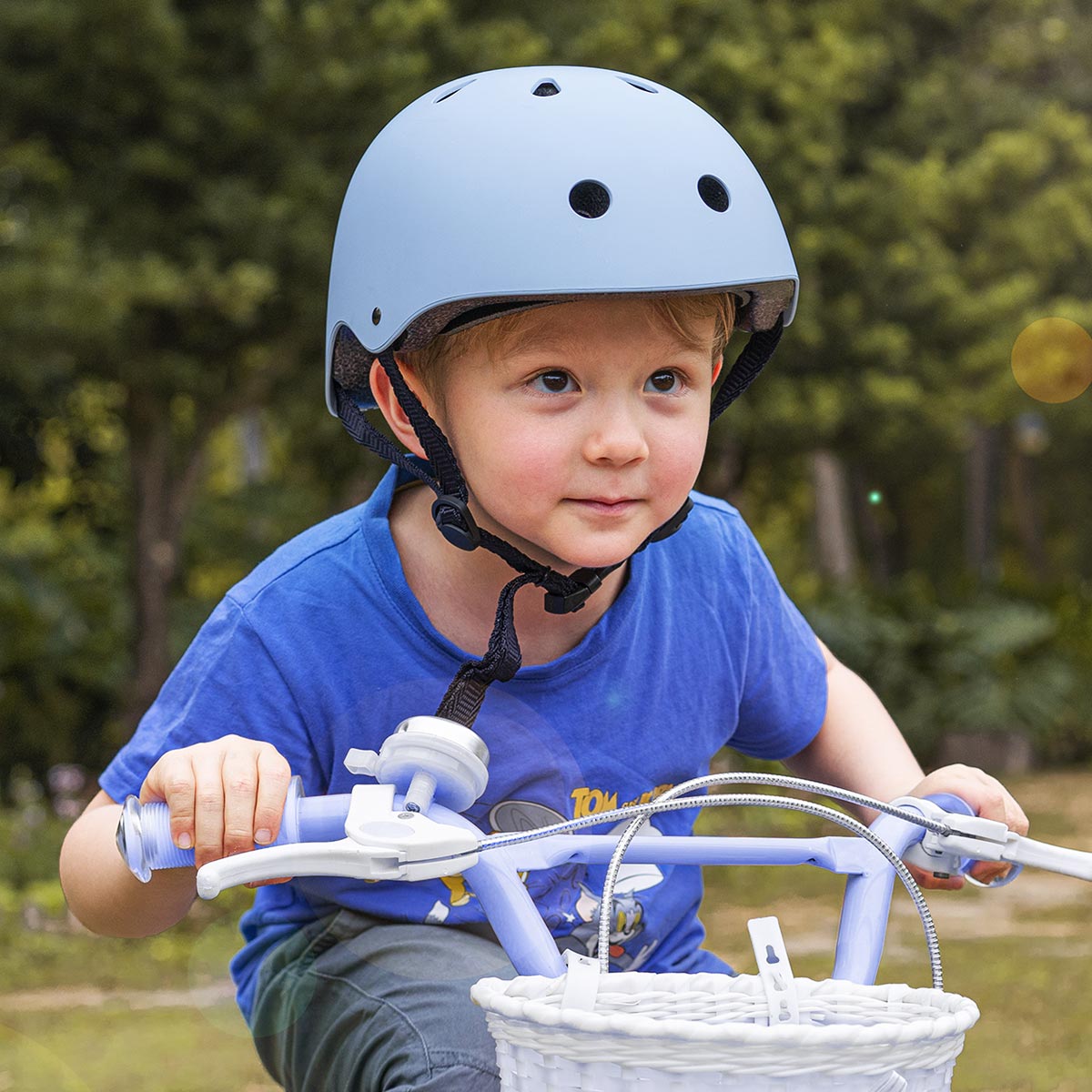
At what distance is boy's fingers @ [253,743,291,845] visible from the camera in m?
1.80

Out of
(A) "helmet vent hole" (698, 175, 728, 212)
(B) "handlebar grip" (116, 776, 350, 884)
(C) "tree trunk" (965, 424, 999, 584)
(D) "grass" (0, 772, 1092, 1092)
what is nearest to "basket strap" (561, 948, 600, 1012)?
(B) "handlebar grip" (116, 776, 350, 884)

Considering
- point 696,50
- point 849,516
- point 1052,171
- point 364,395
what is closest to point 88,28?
point 696,50

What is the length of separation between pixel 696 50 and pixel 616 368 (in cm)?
881

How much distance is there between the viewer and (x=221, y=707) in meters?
2.27

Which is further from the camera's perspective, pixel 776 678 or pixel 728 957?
pixel 728 957

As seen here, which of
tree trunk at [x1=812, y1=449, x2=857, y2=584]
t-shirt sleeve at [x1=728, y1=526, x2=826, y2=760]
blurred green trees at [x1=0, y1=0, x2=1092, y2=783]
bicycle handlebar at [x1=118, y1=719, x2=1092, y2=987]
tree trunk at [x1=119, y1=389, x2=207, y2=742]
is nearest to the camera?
bicycle handlebar at [x1=118, y1=719, x2=1092, y2=987]

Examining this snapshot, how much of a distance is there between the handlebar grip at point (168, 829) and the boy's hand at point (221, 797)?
1cm

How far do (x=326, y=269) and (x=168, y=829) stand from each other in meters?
6.70

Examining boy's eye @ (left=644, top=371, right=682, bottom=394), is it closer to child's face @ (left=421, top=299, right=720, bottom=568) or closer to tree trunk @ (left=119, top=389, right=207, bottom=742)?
child's face @ (left=421, top=299, right=720, bottom=568)

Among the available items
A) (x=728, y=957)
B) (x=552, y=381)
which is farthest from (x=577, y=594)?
(x=728, y=957)

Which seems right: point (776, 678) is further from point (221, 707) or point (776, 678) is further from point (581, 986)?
point (581, 986)

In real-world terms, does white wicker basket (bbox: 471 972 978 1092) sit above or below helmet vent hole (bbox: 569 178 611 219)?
below

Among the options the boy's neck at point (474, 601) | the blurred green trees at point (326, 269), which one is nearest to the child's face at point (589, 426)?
the boy's neck at point (474, 601)

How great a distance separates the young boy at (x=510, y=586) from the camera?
2.20 metres
